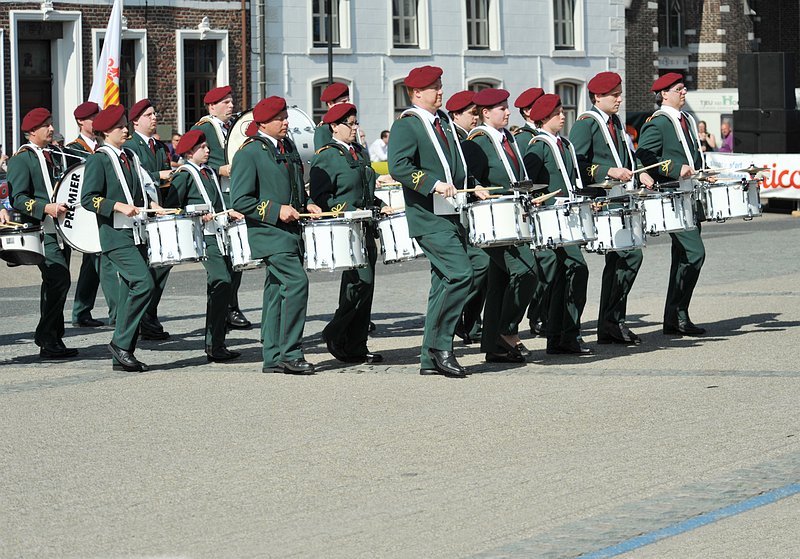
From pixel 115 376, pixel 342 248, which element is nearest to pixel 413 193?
pixel 342 248

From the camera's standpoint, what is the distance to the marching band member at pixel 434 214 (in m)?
11.4

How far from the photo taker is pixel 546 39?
42188 millimetres

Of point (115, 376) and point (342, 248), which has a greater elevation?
point (342, 248)

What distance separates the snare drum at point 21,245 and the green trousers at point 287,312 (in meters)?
1.79

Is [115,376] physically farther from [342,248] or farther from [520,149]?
[520,149]

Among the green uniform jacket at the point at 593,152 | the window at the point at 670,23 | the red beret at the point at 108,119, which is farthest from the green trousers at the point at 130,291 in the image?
the window at the point at 670,23

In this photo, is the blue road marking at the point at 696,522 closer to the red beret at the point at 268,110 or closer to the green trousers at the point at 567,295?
the green trousers at the point at 567,295

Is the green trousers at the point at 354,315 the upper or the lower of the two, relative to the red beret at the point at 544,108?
lower

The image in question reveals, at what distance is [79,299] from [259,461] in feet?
23.8

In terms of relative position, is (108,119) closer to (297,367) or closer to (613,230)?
(297,367)

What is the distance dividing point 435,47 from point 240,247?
28173mm

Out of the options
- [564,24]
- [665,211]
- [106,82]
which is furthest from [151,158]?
[564,24]

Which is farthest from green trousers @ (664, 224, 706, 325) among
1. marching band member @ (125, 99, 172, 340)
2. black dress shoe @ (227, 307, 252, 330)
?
marching band member @ (125, 99, 172, 340)

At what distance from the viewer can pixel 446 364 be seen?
37.5ft
